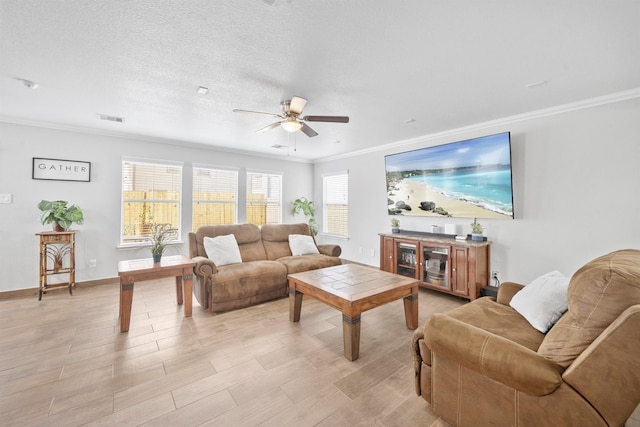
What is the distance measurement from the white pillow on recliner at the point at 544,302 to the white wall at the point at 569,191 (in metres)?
1.61

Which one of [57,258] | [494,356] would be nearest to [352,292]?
[494,356]

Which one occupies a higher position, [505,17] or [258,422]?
[505,17]

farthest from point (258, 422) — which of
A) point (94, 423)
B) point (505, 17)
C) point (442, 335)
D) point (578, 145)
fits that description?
point (578, 145)

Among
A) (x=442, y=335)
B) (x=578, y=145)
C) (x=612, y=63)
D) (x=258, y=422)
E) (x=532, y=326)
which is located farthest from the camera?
(x=578, y=145)

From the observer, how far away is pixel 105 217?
4.35 m

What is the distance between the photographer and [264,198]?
620 cm

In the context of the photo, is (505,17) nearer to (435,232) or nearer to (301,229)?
(435,232)

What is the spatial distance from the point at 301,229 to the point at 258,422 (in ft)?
11.5

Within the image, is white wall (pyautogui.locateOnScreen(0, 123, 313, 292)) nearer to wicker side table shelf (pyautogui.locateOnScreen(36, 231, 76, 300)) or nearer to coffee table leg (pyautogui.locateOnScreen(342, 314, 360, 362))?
wicker side table shelf (pyautogui.locateOnScreen(36, 231, 76, 300))

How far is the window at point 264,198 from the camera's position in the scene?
5965 millimetres

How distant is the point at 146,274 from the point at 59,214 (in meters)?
2.08

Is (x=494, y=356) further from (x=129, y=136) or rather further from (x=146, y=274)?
(x=129, y=136)

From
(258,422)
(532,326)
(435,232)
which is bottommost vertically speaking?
(258,422)

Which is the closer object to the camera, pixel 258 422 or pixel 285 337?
pixel 258 422
